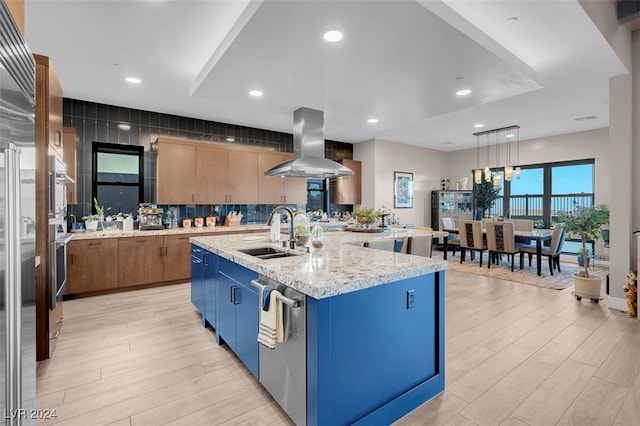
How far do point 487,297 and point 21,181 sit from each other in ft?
15.3

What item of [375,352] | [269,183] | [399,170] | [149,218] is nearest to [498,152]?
[399,170]

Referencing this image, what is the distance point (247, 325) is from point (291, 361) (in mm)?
604

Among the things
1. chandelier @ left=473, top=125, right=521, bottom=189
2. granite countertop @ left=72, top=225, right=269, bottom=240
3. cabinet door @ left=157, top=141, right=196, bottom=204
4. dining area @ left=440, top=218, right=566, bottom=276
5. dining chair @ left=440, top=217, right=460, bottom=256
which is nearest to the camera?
granite countertop @ left=72, top=225, right=269, bottom=240

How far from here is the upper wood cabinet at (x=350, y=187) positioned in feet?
24.3

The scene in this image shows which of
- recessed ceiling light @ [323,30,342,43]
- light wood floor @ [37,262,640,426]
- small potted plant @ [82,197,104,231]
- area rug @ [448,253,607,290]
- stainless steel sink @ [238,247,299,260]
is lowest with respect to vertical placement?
light wood floor @ [37,262,640,426]

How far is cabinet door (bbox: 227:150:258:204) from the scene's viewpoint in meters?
5.72

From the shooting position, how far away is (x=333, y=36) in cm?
246

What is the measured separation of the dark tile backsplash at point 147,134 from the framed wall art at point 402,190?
3.10 metres

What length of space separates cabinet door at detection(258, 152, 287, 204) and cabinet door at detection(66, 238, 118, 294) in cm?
257

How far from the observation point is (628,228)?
3580mm

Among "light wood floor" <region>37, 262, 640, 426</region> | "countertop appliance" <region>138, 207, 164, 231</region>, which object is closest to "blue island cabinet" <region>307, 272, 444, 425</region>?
"light wood floor" <region>37, 262, 640, 426</region>

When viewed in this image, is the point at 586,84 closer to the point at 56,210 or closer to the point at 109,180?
the point at 56,210

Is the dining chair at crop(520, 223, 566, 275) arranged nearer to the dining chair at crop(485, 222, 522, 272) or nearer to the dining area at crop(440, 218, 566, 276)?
the dining area at crop(440, 218, 566, 276)

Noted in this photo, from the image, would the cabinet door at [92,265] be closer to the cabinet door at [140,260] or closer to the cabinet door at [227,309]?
the cabinet door at [140,260]
